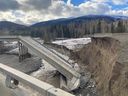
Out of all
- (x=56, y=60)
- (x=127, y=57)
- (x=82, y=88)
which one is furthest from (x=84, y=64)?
(x=127, y=57)

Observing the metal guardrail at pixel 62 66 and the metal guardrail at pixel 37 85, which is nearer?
the metal guardrail at pixel 37 85

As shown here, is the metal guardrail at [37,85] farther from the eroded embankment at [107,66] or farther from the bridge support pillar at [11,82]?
the eroded embankment at [107,66]

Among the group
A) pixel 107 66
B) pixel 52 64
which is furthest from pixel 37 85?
pixel 52 64

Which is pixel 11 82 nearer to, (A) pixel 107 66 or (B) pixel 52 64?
(A) pixel 107 66

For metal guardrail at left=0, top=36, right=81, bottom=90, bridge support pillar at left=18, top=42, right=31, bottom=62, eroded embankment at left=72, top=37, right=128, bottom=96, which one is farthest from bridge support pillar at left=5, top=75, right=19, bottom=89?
bridge support pillar at left=18, top=42, right=31, bottom=62

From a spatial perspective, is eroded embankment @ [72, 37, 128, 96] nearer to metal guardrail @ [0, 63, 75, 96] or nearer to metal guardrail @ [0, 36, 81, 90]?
metal guardrail @ [0, 36, 81, 90]

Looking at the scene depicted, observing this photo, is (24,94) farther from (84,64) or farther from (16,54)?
(16,54)

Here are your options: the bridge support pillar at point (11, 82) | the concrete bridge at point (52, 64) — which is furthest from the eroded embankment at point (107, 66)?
the bridge support pillar at point (11, 82)

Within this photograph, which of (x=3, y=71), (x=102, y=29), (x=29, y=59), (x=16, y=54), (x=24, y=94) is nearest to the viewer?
(x=24, y=94)
